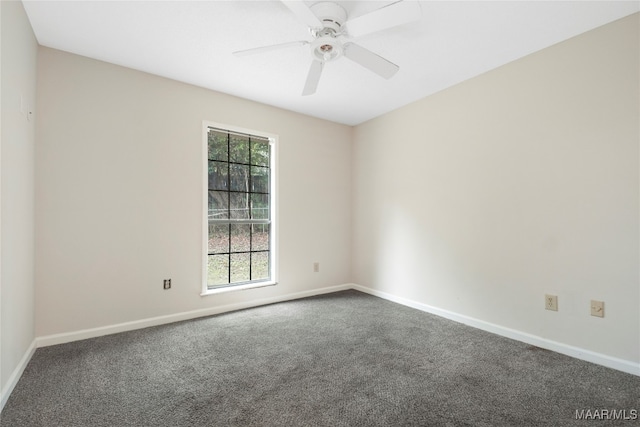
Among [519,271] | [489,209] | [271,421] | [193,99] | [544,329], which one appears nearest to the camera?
[271,421]

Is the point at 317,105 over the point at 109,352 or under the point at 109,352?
over

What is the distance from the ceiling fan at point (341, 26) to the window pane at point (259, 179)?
1.62 m

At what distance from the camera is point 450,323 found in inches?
119

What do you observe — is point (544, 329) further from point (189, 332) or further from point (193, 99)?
point (193, 99)

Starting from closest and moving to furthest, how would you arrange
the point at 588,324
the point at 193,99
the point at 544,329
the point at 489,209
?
the point at 588,324
the point at 544,329
the point at 489,209
the point at 193,99

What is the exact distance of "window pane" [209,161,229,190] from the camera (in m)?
3.38

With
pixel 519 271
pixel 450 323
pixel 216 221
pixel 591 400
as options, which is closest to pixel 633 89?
pixel 519 271

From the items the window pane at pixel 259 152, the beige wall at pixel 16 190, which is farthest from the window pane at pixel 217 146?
the beige wall at pixel 16 190

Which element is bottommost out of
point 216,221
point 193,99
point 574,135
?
point 216,221

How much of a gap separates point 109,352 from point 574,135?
3.94 m

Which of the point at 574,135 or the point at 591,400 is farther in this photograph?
the point at 574,135

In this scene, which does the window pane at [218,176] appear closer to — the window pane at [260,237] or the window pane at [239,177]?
the window pane at [239,177]

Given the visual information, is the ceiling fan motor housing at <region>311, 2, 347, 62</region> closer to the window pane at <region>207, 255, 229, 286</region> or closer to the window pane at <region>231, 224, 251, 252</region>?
the window pane at <region>231, 224, 251, 252</region>

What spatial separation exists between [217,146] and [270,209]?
0.97 meters
